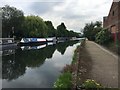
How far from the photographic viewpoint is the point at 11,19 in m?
65.5

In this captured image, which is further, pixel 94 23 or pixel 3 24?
pixel 94 23

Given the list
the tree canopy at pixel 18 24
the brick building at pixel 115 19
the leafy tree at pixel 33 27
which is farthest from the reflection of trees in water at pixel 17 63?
the leafy tree at pixel 33 27

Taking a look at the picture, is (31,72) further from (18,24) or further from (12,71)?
(18,24)

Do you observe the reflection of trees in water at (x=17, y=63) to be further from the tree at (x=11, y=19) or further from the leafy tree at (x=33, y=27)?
the leafy tree at (x=33, y=27)

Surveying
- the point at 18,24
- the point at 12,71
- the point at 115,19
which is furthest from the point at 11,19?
the point at 12,71

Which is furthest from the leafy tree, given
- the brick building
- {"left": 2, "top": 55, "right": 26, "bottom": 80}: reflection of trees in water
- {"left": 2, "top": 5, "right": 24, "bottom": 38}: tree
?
{"left": 2, "top": 55, "right": 26, "bottom": 80}: reflection of trees in water

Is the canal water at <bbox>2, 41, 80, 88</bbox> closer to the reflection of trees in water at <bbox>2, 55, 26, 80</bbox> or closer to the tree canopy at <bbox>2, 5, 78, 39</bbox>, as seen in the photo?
the reflection of trees in water at <bbox>2, 55, 26, 80</bbox>

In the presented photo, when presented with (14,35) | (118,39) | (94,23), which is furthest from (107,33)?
(94,23)

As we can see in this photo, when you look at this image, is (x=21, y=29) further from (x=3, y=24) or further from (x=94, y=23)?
(x=94, y=23)

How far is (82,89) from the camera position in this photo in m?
9.02

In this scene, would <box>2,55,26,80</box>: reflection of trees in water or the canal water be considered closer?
the canal water

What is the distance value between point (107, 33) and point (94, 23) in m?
60.3

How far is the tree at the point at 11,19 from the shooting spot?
213 feet

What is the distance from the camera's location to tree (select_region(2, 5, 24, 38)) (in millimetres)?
64812
